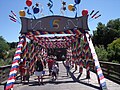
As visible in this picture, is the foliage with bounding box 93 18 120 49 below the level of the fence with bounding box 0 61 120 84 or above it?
above

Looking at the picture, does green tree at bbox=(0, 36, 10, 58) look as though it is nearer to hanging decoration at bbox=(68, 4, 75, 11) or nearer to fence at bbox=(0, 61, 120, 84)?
fence at bbox=(0, 61, 120, 84)

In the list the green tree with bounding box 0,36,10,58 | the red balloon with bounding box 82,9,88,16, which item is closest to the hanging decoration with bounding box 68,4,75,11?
the red balloon with bounding box 82,9,88,16

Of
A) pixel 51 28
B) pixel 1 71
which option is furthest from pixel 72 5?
pixel 1 71

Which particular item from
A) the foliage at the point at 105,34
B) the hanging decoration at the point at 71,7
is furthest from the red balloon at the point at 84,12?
the foliage at the point at 105,34

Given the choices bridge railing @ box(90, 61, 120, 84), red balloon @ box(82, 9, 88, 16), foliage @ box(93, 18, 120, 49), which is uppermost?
foliage @ box(93, 18, 120, 49)

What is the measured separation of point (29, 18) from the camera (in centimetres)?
1590

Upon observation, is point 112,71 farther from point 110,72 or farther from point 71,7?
point 71,7

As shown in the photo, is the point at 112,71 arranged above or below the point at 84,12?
below

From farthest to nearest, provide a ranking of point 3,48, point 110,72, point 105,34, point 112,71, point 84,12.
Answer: point 3,48
point 105,34
point 110,72
point 84,12
point 112,71

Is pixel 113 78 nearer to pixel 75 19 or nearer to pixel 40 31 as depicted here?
pixel 75 19

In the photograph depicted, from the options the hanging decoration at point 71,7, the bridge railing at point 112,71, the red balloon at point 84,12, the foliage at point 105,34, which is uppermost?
the foliage at point 105,34

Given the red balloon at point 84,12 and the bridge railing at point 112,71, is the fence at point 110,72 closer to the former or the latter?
the bridge railing at point 112,71

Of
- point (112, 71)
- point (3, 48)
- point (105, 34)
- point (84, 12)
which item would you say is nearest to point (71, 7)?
point (84, 12)

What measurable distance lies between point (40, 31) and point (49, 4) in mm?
2213
